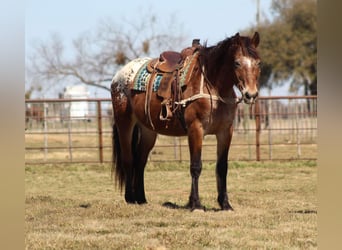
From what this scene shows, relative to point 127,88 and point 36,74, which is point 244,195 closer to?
point 127,88

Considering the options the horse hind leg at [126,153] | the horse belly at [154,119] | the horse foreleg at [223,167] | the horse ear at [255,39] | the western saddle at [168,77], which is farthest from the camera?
the horse hind leg at [126,153]

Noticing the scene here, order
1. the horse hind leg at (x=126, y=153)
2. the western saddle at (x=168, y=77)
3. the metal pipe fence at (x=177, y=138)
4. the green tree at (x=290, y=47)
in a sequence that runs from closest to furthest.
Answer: the western saddle at (x=168, y=77)
the horse hind leg at (x=126, y=153)
the metal pipe fence at (x=177, y=138)
the green tree at (x=290, y=47)

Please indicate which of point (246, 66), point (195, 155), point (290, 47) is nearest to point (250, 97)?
point (246, 66)

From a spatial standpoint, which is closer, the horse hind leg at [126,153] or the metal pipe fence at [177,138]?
the horse hind leg at [126,153]

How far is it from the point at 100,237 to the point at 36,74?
2540cm

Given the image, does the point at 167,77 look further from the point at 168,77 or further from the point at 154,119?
the point at 154,119

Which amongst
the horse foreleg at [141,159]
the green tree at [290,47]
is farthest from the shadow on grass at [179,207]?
the green tree at [290,47]

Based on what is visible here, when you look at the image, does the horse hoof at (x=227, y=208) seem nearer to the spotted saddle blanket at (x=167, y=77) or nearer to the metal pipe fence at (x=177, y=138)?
the spotted saddle blanket at (x=167, y=77)

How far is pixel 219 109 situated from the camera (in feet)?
18.7

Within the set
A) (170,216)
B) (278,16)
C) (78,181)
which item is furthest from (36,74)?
(170,216)

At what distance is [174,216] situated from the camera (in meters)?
5.26

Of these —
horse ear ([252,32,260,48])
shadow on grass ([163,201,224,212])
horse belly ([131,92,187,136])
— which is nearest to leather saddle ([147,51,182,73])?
horse belly ([131,92,187,136])

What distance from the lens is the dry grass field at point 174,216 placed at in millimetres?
3928

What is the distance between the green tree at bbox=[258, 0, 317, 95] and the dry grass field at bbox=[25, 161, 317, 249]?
79.1 feet
